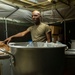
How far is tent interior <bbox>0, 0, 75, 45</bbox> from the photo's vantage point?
321 cm

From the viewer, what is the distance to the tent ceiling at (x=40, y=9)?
3.16m

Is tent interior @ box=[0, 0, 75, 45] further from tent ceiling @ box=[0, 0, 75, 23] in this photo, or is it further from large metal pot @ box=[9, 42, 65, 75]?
large metal pot @ box=[9, 42, 65, 75]

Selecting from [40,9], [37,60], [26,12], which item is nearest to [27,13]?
[26,12]

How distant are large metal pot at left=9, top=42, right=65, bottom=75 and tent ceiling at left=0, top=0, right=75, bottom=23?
1784mm

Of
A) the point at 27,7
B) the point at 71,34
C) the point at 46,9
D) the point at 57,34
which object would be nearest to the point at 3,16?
the point at 27,7

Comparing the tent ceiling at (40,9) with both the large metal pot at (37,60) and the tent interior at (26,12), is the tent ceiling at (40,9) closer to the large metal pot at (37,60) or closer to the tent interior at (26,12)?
the tent interior at (26,12)

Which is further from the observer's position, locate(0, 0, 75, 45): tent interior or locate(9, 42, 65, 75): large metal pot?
locate(0, 0, 75, 45): tent interior

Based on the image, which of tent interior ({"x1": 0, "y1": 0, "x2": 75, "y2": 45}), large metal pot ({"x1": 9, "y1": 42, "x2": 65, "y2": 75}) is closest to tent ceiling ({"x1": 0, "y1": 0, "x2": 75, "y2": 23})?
tent interior ({"x1": 0, "y1": 0, "x2": 75, "y2": 45})

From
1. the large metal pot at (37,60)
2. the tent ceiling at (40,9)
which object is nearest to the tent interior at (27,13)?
the tent ceiling at (40,9)

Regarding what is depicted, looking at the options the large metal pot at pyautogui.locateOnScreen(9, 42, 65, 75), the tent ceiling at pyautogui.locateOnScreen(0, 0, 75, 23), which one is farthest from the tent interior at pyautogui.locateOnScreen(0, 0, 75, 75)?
the large metal pot at pyautogui.locateOnScreen(9, 42, 65, 75)

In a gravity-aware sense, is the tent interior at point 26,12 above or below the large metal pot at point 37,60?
above

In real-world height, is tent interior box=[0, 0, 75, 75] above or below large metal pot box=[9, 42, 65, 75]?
above

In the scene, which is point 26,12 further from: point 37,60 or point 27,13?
point 37,60

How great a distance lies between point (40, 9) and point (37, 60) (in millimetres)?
2729
